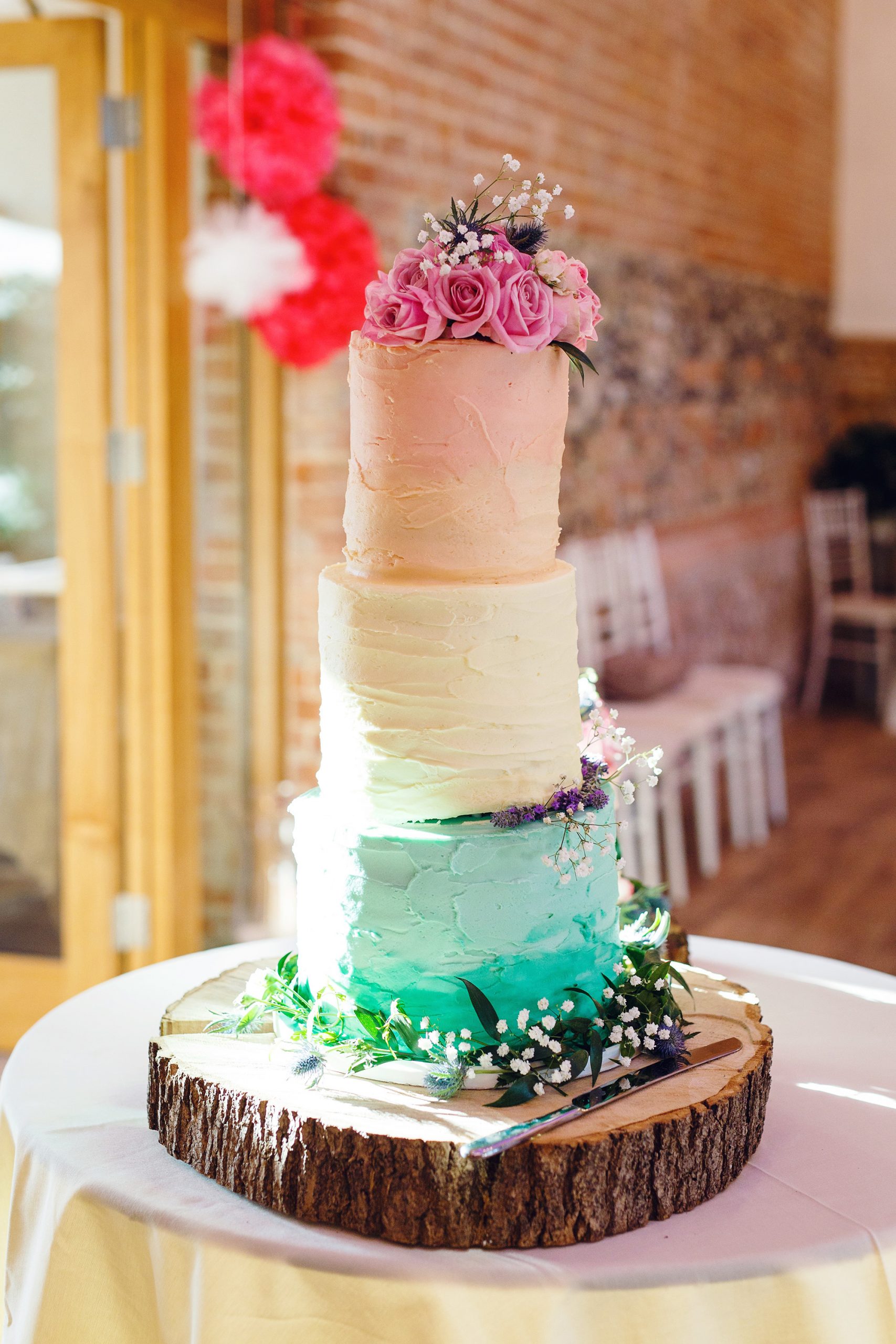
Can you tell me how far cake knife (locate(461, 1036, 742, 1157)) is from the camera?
1.23 meters

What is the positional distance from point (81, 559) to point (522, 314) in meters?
2.16

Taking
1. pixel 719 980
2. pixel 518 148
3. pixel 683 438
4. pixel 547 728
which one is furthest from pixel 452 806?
pixel 683 438

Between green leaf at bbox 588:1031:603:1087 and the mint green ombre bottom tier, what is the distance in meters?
0.07

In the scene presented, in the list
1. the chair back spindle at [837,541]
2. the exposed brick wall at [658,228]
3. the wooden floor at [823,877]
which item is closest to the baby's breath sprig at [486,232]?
the exposed brick wall at [658,228]

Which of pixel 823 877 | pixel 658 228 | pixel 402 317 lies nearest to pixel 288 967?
pixel 402 317

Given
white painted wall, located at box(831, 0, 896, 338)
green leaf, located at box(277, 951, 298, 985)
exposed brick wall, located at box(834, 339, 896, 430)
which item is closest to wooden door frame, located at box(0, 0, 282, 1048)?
green leaf, located at box(277, 951, 298, 985)

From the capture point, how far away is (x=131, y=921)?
342 cm

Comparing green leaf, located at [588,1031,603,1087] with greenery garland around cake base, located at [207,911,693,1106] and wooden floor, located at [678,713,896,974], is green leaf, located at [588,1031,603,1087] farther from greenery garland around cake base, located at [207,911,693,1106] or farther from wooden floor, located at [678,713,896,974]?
wooden floor, located at [678,713,896,974]

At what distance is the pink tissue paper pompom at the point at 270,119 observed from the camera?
11.1 ft

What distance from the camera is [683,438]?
592 centimetres

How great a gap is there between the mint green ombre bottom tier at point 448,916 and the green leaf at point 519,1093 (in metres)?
0.08

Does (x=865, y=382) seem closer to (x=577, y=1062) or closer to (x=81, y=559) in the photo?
(x=81, y=559)

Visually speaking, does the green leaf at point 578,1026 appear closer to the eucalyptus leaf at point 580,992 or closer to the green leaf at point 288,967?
the eucalyptus leaf at point 580,992

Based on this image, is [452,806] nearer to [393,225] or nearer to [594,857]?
[594,857]
